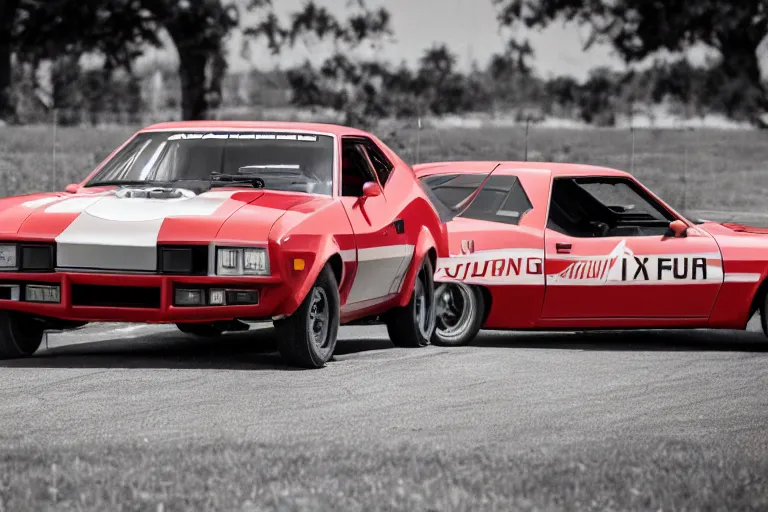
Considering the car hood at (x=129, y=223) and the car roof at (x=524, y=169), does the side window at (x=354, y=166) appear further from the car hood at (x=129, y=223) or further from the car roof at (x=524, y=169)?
the car roof at (x=524, y=169)

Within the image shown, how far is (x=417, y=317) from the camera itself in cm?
1182

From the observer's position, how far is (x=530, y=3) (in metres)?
49.1

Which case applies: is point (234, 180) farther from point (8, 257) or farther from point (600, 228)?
point (600, 228)

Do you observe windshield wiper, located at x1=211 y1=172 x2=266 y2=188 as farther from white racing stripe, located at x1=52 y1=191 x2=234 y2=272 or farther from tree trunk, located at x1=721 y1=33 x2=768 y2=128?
tree trunk, located at x1=721 y1=33 x2=768 y2=128

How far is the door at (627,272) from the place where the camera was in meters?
12.1

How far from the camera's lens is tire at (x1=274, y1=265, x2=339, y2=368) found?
31.9 feet

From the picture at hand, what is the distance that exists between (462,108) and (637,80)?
7469 mm

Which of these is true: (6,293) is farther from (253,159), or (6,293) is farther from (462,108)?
(462,108)

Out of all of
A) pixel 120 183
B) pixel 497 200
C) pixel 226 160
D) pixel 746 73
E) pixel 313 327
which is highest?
pixel 746 73

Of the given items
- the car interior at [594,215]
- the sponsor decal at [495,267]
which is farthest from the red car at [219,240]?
the car interior at [594,215]

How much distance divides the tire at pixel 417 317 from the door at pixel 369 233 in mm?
329

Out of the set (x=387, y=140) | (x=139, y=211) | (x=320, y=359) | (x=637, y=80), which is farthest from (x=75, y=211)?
(x=637, y=80)

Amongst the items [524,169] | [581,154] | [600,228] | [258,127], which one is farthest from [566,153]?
[258,127]

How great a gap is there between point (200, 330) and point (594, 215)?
311 centimetres
